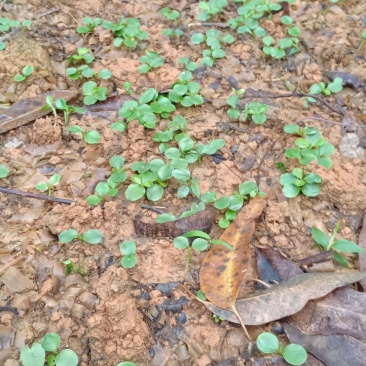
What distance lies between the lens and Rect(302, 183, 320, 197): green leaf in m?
2.13

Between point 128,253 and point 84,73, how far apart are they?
1.26 meters

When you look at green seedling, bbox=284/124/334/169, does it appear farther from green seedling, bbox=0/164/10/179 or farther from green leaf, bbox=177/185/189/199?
green seedling, bbox=0/164/10/179

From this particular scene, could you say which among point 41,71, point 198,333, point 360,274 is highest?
point 41,71

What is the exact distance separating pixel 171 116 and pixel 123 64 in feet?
1.73

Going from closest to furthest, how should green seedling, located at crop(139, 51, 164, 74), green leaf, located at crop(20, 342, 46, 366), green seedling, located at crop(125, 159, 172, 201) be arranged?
green leaf, located at crop(20, 342, 46, 366) → green seedling, located at crop(125, 159, 172, 201) → green seedling, located at crop(139, 51, 164, 74)

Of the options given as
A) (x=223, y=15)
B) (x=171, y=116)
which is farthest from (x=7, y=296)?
(x=223, y=15)

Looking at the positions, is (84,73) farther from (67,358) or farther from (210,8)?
(67,358)

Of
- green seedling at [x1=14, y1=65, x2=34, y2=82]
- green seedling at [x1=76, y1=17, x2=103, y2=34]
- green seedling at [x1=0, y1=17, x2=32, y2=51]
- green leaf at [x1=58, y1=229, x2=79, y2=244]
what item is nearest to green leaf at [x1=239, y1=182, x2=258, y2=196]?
green leaf at [x1=58, y1=229, x2=79, y2=244]

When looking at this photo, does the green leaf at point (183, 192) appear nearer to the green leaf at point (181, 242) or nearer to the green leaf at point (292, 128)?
the green leaf at point (181, 242)

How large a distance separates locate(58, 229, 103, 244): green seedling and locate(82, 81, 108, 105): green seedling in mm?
867

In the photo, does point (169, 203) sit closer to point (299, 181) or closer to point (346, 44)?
point (299, 181)

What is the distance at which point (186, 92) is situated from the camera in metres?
2.57

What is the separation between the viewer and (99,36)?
2.94 metres

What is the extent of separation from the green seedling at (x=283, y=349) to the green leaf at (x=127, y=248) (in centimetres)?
62
